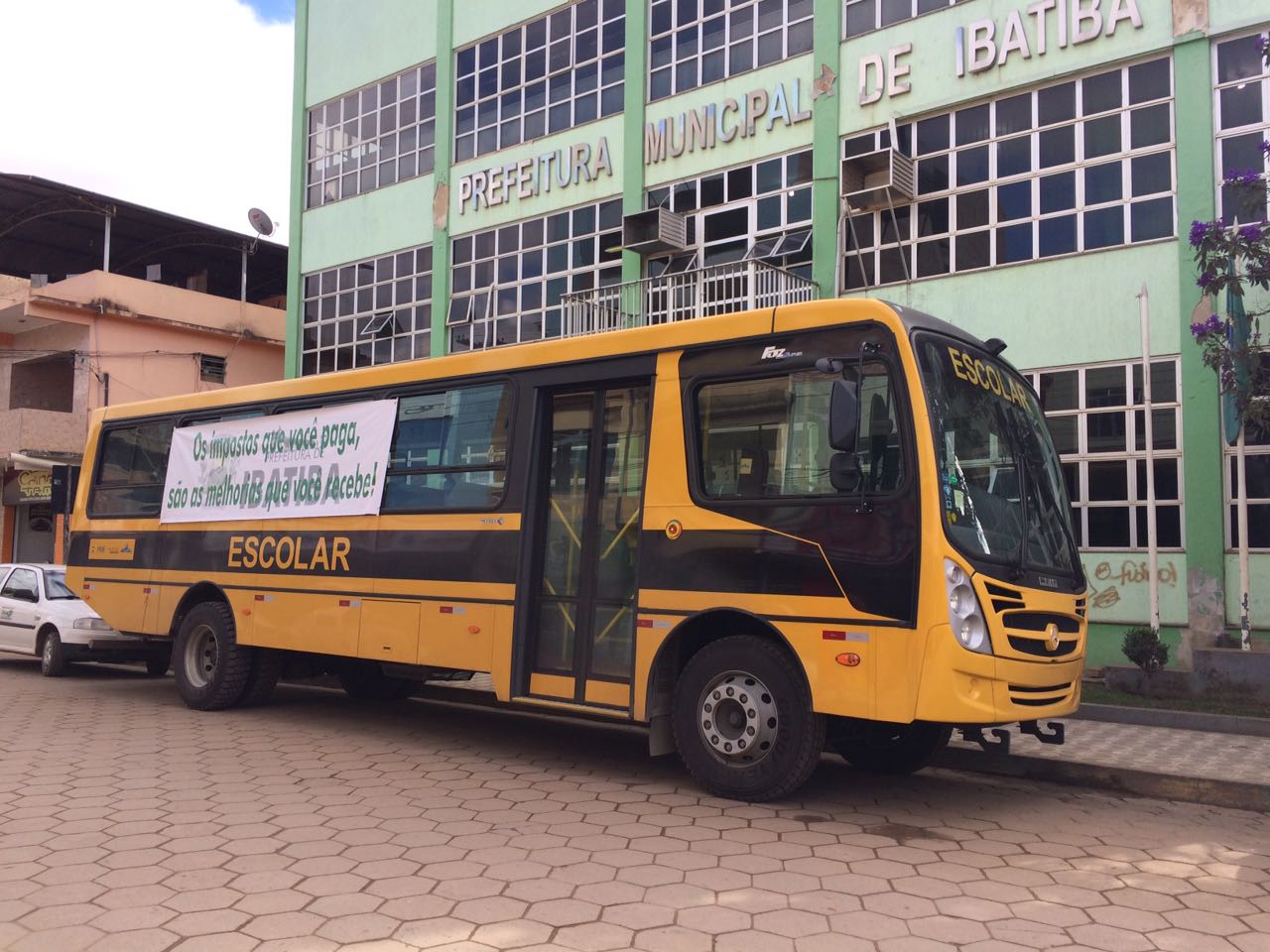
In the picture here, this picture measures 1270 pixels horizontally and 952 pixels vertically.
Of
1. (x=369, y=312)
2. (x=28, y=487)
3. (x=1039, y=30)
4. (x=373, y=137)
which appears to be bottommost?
(x=28, y=487)

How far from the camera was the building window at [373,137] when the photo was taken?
2372 cm

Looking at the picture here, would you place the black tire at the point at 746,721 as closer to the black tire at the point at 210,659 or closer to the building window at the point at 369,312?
the black tire at the point at 210,659

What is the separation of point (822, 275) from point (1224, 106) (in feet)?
19.1

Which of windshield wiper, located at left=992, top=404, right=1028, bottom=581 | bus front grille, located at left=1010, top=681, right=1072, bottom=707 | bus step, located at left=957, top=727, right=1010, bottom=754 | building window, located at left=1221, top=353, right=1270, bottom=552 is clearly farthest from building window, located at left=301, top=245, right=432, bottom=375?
bus front grille, located at left=1010, top=681, right=1072, bottom=707

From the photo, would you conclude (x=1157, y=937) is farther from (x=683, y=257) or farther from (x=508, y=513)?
(x=683, y=257)

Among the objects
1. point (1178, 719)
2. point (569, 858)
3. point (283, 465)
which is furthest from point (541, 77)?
point (569, 858)

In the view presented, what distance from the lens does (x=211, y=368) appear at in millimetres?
30375

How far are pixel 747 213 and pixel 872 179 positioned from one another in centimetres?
234

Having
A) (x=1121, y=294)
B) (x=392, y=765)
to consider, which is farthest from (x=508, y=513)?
(x=1121, y=294)

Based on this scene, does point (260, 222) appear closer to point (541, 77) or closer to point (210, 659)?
point (541, 77)

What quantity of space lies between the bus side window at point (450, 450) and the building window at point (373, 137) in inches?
640

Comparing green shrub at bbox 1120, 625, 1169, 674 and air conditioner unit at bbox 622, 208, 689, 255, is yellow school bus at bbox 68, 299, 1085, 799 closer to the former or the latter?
green shrub at bbox 1120, 625, 1169, 674

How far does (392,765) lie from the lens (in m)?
7.65

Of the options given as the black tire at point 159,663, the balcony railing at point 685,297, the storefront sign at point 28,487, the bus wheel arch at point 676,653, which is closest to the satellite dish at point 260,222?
the storefront sign at point 28,487
